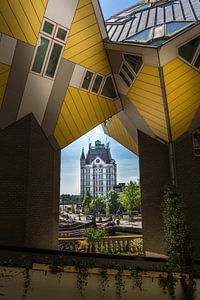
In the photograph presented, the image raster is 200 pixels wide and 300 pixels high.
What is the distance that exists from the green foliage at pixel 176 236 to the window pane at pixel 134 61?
503 centimetres

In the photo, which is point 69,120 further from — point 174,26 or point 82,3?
point 174,26

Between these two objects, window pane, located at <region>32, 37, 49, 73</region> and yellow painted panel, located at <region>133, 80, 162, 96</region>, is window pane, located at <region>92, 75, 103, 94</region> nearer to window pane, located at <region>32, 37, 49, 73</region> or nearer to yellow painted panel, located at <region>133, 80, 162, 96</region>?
yellow painted panel, located at <region>133, 80, 162, 96</region>

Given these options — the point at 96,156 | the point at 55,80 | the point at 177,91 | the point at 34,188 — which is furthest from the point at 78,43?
the point at 96,156

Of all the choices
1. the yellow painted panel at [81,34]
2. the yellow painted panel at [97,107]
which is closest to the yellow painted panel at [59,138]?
the yellow painted panel at [97,107]

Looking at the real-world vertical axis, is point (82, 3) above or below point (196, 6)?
below

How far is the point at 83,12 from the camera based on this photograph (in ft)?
26.8

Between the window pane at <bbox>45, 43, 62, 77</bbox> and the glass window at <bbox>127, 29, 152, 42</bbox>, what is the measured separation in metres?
3.09

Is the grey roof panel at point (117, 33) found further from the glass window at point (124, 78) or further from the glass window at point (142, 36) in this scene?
the glass window at point (124, 78)

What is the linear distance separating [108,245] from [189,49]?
1002 centimetres

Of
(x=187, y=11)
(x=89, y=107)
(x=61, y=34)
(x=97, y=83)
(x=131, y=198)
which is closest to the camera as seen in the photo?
(x=61, y=34)

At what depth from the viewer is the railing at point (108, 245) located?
1197 cm

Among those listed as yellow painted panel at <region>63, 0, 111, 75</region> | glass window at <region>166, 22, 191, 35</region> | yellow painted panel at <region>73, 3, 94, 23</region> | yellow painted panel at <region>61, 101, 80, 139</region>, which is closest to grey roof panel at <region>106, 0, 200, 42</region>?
glass window at <region>166, 22, 191, 35</region>

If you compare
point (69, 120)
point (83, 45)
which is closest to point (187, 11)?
point (83, 45)

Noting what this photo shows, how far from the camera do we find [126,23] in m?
12.7
